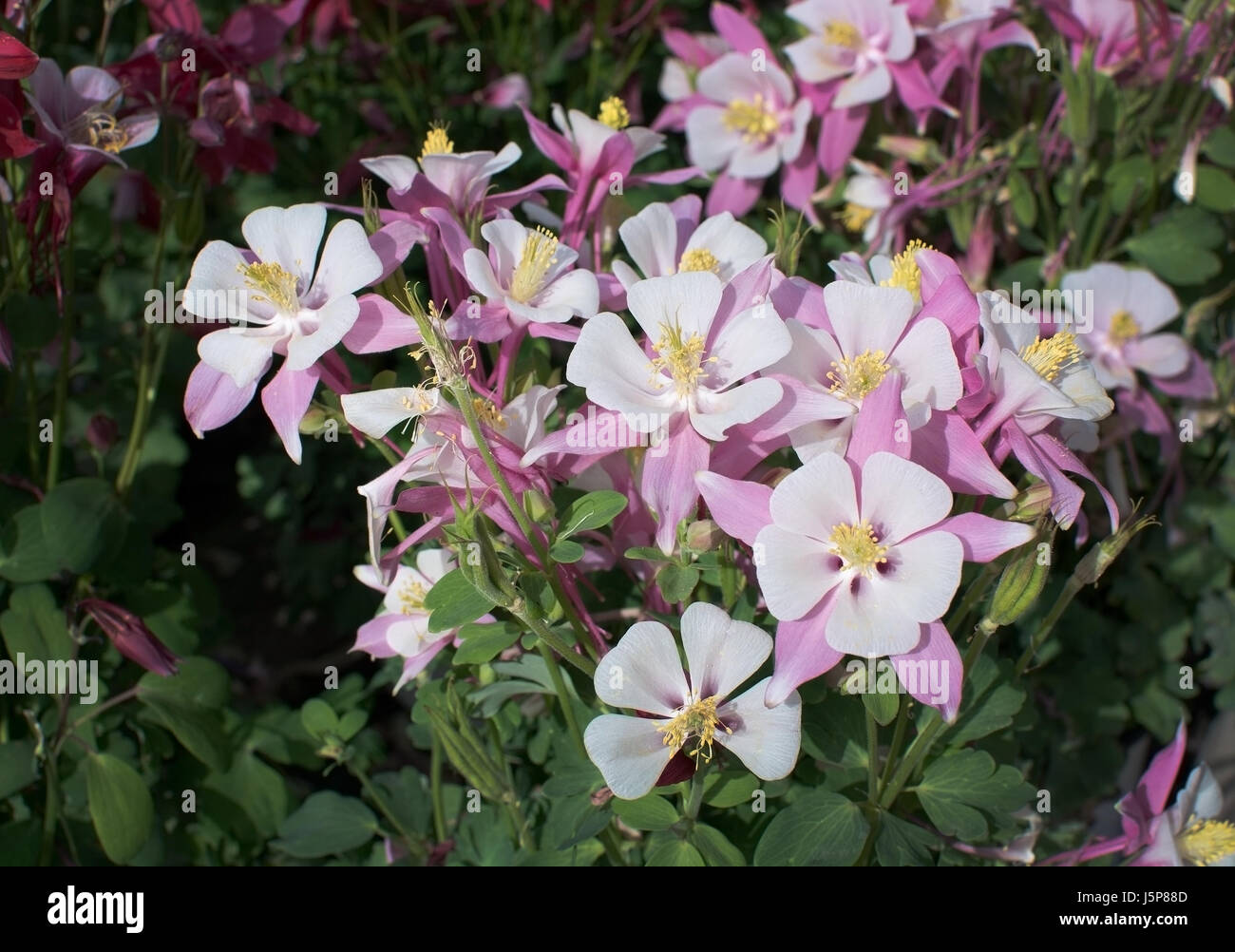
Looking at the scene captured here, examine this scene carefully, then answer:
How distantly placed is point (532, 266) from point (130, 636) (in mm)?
522

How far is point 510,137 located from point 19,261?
0.88m

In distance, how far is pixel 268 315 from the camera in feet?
2.79

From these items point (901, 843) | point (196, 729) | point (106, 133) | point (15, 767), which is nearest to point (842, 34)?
point (106, 133)

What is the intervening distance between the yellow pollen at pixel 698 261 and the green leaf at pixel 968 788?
43 centimetres

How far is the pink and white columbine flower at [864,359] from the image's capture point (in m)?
0.75

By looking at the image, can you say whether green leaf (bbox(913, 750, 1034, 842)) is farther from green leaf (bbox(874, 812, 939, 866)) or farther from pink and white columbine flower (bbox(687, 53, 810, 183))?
pink and white columbine flower (bbox(687, 53, 810, 183))

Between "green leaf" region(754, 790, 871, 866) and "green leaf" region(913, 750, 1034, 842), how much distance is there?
0.06m

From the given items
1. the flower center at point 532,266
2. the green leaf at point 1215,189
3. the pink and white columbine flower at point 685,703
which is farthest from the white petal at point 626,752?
the green leaf at point 1215,189

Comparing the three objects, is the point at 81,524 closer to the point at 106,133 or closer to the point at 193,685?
the point at 193,685

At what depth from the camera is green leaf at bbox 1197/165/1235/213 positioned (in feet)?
4.57

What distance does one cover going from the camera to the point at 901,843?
84 centimetres

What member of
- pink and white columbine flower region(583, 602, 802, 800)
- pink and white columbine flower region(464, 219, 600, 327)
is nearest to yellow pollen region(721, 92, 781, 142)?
pink and white columbine flower region(464, 219, 600, 327)
